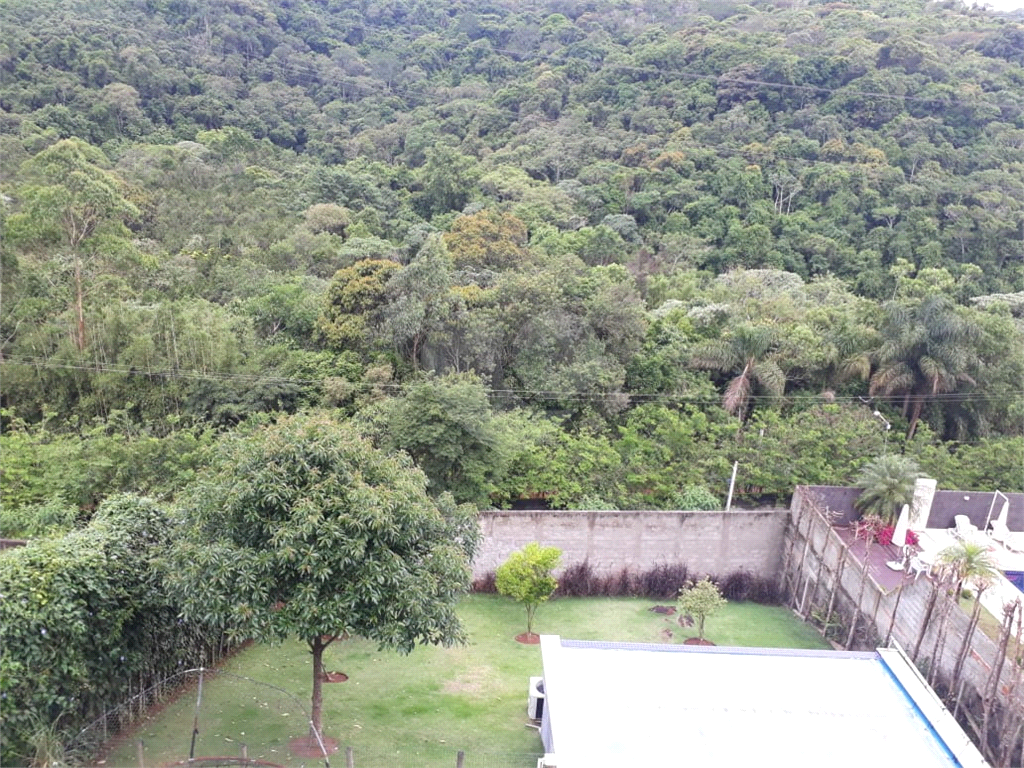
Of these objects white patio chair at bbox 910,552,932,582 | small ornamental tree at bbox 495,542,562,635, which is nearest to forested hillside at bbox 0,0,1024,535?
small ornamental tree at bbox 495,542,562,635

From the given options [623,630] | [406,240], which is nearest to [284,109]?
[406,240]

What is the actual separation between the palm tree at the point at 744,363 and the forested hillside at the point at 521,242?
0.11 metres

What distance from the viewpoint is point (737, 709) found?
921 centimetres

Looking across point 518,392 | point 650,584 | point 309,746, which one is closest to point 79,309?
point 518,392

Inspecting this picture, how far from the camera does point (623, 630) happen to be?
44.3ft

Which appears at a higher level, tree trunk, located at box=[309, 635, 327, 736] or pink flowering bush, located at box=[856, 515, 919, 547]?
pink flowering bush, located at box=[856, 515, 919, 547]

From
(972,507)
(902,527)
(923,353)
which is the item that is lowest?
(902,527)

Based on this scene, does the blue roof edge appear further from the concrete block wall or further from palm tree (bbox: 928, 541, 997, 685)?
the concrete block wall

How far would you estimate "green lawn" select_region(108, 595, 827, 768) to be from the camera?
29.5 ft

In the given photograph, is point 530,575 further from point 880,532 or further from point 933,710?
point 880,532

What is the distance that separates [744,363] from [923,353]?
4.38m

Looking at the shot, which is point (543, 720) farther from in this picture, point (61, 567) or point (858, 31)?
point (858, 31)

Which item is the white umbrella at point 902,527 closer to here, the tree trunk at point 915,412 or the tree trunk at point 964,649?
the tree trunk at point 964,649

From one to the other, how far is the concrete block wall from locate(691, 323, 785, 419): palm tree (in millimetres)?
4073
